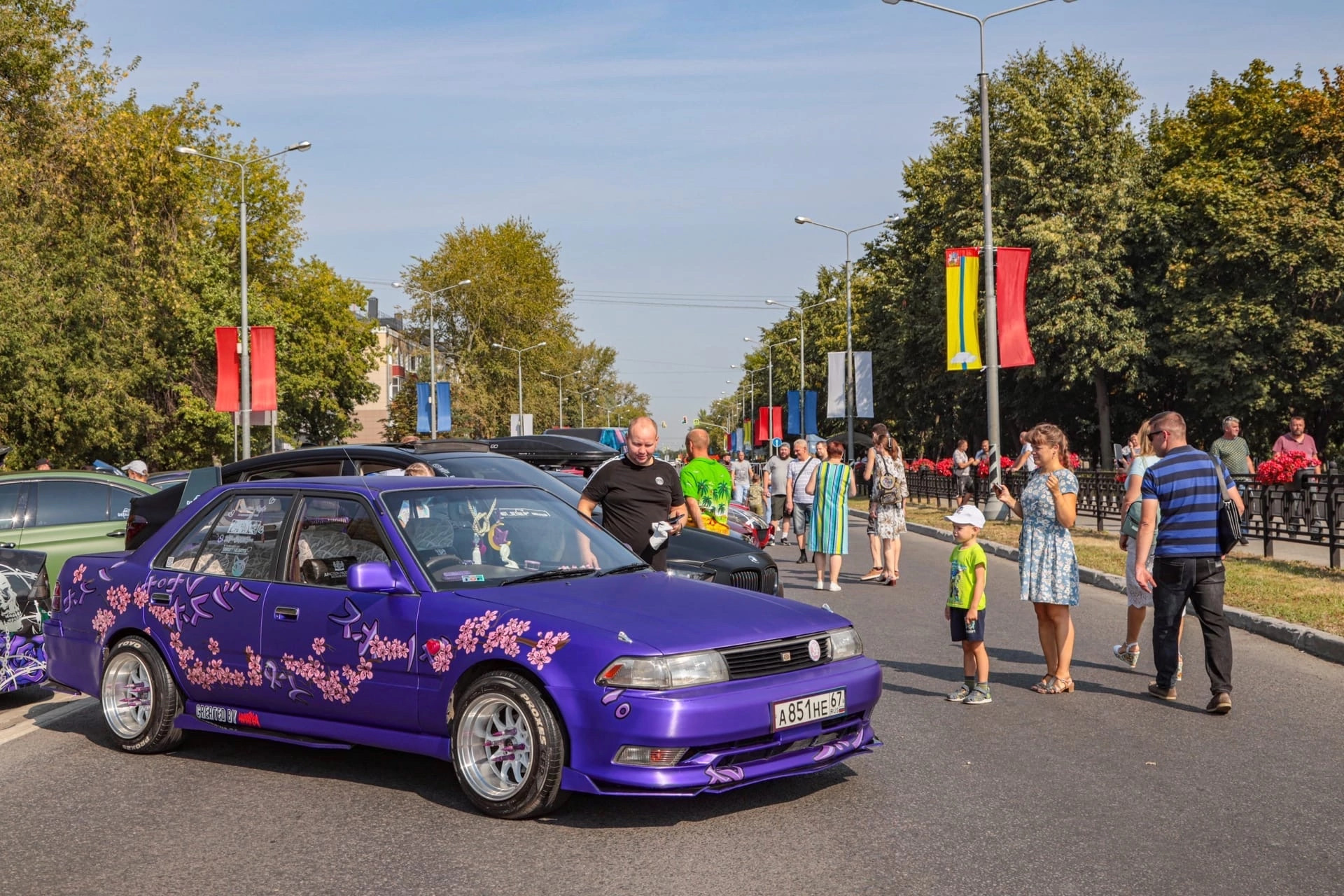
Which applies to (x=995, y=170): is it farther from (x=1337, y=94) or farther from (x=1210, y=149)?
(x=1337, y=94)

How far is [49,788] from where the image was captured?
655 centimetres

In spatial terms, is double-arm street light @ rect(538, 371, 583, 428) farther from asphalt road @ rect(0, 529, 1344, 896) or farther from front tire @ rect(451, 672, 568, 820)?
front tire @ rect(451, 672, 568, 820)

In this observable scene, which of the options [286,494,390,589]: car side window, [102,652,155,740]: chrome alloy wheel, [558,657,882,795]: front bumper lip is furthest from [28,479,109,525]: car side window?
[558,657,882,795]: front bumper lip

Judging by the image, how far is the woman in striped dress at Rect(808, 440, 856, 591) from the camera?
15.3 meters

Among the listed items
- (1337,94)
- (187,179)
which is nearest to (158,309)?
(187,179)

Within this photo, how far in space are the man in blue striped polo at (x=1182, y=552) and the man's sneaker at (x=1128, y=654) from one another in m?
1.32

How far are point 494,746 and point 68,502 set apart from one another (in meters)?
9.18

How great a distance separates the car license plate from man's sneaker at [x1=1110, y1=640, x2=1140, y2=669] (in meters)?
4.84

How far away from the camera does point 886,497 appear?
1633 cm

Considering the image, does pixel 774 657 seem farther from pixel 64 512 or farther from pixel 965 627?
pixel 64 512

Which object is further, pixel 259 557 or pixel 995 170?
pixel 995 170

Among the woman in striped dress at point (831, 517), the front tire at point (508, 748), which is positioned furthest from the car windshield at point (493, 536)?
the woman in striped dress at point (831, 517)

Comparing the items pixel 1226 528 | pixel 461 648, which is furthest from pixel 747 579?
pixel 461 648

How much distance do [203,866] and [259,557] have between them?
Result: 2131 millimetres
